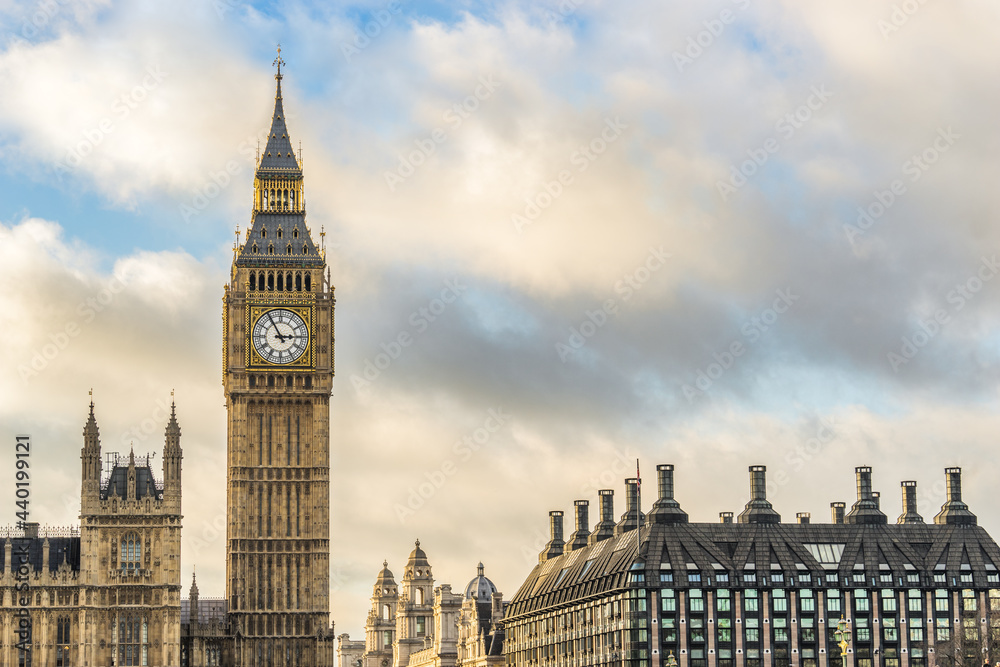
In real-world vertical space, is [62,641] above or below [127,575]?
below

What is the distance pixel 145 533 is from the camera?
169 meters

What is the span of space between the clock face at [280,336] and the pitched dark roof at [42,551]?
2330 cm

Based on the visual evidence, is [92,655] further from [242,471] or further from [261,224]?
[261,224]

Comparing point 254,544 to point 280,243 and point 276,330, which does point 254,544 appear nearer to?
point 276,330

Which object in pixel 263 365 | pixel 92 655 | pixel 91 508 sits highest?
pixel 263 365

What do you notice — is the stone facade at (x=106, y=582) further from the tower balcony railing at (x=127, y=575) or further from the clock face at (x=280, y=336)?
the clock face at (x=280, y=336)

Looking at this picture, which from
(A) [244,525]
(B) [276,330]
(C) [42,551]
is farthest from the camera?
(B) [276,330]

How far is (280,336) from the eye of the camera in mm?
184250

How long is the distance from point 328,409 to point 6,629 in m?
33.2

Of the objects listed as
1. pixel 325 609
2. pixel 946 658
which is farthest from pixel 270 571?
pixel 946 658

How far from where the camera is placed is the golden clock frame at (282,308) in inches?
7205

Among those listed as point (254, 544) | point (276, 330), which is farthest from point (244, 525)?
point (276, 330)

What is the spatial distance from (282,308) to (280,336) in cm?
243

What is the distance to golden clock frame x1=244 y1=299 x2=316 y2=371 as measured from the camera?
7205 inches
